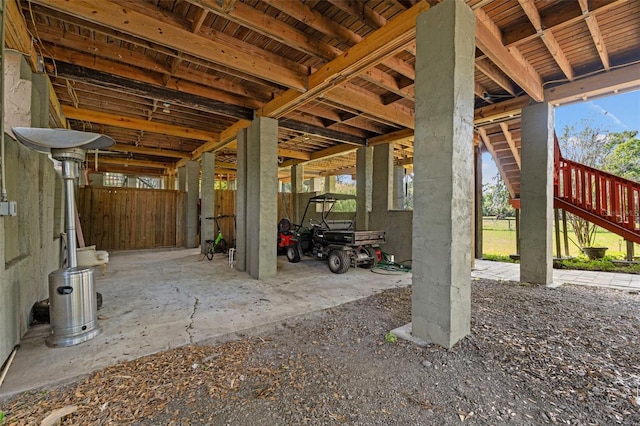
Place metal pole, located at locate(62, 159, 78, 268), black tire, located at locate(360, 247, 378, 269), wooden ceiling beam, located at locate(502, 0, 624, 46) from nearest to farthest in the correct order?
metal pole, located at locate(62, 159, 78, 268) < wooden ceiling beam, located at locate(502, 0, 624, 46) < black tire, located at locate(360, 247, 378, 269)

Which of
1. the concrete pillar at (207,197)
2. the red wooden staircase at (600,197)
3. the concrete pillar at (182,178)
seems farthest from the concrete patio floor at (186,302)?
the concrete pillar at (182,178)

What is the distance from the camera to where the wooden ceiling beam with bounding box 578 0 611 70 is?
9.83 feet

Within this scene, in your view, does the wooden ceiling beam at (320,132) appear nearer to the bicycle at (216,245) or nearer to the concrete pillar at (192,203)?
the bicycle at (216,245)

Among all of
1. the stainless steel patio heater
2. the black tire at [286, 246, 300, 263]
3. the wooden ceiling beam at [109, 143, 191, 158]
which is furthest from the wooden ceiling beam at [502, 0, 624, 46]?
the wooden ceiling beam at [109, 143, 191, 158]

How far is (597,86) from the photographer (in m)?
4.27

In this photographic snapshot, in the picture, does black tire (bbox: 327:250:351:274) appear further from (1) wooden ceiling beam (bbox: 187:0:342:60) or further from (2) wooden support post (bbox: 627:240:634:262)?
(2) wooden support post (bbox: 627:240:634:262)

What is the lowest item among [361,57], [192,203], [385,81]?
[192,203]

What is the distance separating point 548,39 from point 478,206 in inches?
173

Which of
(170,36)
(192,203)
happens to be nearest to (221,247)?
(192,203)

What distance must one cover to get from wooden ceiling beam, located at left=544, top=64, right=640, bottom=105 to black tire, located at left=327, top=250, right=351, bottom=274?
14.7ft

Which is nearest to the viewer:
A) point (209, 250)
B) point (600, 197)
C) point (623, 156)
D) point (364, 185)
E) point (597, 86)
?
point (597, 86)

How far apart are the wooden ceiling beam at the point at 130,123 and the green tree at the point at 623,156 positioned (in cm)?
1104

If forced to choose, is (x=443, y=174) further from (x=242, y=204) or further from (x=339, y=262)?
(x=242, y=204)

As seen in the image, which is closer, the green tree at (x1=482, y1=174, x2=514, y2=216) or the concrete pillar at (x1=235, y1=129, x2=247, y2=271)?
the concrete pillar at (x1=235, y1=129, x2=247, y2=271)
